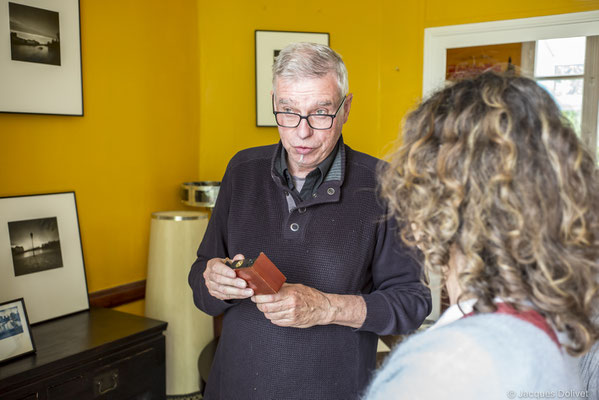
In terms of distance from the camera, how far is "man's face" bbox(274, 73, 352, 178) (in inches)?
63.9

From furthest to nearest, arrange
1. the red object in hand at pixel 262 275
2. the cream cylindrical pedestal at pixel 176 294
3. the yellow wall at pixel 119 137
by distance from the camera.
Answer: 1. the cream cylindrical pedestal at pixel 176 294
2. the yellow wall at pixel 119 137
3. the red object in hand at pixel 262 275

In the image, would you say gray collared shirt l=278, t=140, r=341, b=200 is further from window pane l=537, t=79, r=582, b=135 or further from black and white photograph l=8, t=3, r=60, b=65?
window pane l=537, t=79, r=582, b=135

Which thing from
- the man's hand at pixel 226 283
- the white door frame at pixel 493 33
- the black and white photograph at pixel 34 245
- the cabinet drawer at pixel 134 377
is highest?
the white door frame at pixel 493 33

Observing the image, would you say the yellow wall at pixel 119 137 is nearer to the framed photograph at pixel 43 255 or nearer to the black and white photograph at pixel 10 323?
the framed photograph at pixel 43 255

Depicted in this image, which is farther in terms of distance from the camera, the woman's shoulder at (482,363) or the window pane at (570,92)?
the window pane at (570,92)

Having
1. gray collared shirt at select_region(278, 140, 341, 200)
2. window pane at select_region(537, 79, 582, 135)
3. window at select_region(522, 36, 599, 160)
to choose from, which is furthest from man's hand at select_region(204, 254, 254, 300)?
window pane at select_region(537, 79, 582, 135)

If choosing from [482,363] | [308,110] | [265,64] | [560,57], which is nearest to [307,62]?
[308,110]

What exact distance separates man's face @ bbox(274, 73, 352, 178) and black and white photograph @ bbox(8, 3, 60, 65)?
1495mm

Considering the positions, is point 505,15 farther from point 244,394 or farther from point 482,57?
point 244,394

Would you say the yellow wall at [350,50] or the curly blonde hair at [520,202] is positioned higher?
the yellow wall at [350,50]

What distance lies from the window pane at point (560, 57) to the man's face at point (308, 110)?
368cm

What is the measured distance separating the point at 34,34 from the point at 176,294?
1.52 metres

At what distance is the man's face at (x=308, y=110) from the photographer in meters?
1.62

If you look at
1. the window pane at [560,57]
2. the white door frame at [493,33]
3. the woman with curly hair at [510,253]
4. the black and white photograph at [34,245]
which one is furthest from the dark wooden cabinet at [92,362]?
the window pane at [560,57]
